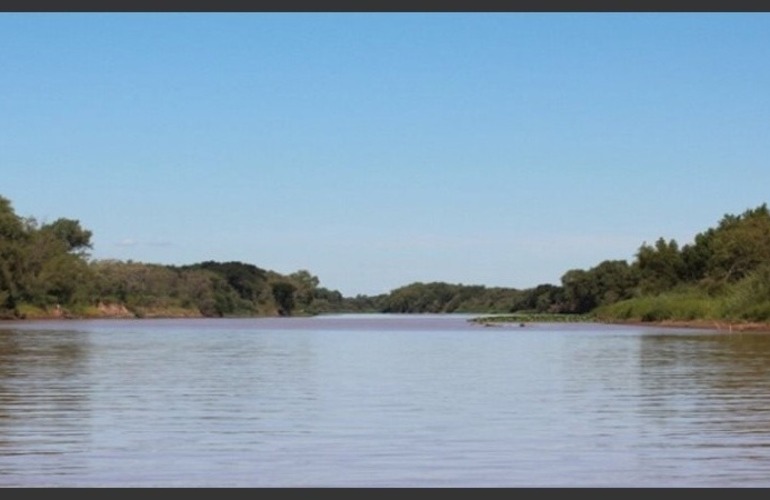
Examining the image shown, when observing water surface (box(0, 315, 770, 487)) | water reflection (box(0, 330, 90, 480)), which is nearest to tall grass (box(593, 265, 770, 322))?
water surface (box(0, 315, 770, 487))

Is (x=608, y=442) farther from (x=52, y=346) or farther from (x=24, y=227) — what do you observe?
(x=24, y=227)

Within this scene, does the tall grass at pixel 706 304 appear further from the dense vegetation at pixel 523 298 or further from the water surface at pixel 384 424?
the water surface at pixel 384 424

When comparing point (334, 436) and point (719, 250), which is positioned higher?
point (719, 250)

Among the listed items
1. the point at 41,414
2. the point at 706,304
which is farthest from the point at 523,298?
the point at 41,414

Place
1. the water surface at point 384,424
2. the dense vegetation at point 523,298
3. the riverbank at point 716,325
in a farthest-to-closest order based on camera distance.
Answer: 1. the dense vegetation at point 523,298
2. the riverbank at point 716,325
3. the water surface at point 384,424

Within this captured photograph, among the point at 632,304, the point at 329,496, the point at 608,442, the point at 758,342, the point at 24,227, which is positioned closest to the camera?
the point at 329,496

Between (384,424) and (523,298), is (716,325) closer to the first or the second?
(384,424)

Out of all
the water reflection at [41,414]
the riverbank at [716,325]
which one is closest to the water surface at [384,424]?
the water reflection at [41,414]

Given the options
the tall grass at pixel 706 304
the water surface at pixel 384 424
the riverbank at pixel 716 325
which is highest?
the tall grass at pixel 706 304

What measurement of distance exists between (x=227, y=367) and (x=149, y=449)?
15349 mm

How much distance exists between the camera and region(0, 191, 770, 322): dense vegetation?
7838cm

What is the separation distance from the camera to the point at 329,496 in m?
10.6

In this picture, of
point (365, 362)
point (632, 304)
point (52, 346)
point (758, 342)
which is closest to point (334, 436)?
point (365, 362)

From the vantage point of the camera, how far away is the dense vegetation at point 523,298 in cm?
7838
